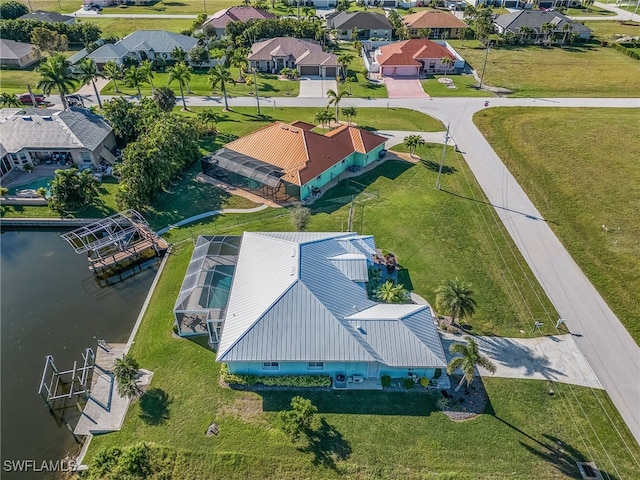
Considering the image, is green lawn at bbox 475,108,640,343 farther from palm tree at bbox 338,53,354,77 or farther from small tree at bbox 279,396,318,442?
palm tree at bbox 338,53,354,77

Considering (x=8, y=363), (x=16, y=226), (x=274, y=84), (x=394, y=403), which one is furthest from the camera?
(x=274, y=84)

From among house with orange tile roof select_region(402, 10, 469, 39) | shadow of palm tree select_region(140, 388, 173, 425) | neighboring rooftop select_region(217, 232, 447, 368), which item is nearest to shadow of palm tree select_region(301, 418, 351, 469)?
neighboring rooftop select_region(217, 232, 447, 368)

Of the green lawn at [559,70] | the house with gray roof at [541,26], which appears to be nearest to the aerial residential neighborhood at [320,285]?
the green lawn at [559,70]

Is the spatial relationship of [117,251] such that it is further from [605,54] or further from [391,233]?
[605,54]

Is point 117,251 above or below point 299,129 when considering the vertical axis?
below

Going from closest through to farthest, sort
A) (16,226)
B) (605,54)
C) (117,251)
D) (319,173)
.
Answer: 1. (117,251)
2. (16,226)
3. (319,173)
4. (605,54)

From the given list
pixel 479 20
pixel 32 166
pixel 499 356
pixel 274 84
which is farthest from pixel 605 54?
pixel 32 166

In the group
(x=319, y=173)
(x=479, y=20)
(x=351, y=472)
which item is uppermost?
(x=479, y=20)

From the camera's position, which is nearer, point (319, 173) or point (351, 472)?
point (351, 472)
